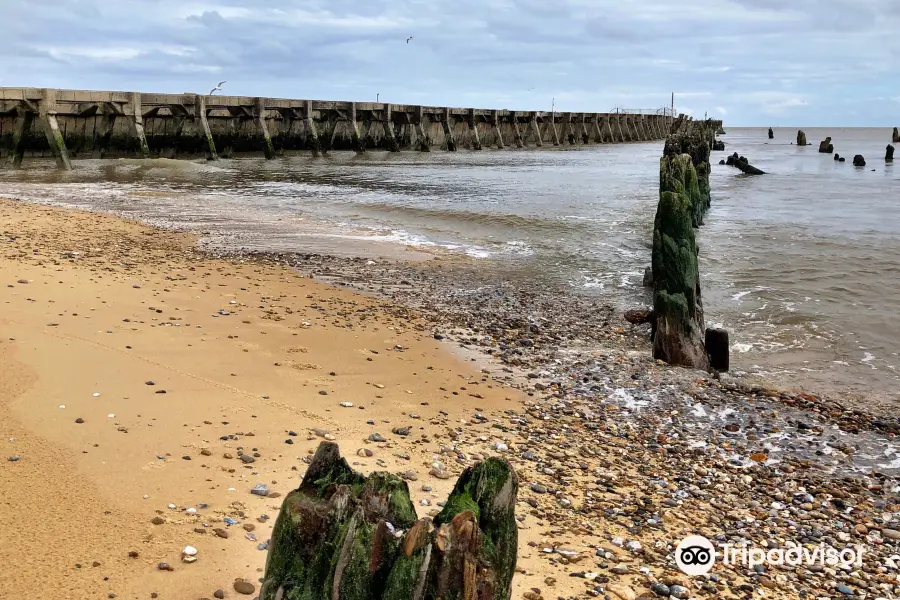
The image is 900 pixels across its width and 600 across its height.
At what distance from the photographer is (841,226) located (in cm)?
1975

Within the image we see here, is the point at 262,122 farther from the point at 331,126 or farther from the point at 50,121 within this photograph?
the point at 50,121

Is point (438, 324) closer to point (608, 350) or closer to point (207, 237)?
point (608, 350)

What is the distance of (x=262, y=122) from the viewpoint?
35000 millimetres

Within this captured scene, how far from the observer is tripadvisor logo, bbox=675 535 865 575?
416 centimetres

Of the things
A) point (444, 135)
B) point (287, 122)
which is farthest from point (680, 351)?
point (444, 135)

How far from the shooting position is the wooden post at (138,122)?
29219 millimetres

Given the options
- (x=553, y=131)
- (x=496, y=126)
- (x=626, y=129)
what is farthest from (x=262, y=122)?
(x=626, y=129)

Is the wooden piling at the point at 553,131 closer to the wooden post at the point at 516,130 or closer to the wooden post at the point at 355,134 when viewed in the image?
the wooden post at the point at 516,130

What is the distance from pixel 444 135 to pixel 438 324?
141 ft

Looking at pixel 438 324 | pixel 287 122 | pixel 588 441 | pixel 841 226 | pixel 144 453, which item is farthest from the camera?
pixel 287 122

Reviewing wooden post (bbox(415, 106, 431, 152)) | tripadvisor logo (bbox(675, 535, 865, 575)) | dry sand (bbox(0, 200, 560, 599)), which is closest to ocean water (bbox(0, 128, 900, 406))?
tripadvisor logo (bbox(675, 535, 865, 575))

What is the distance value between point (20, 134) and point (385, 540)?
91.8 feet

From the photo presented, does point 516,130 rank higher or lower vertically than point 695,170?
higher

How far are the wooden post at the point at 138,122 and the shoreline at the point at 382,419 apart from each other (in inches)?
837
